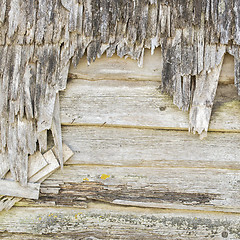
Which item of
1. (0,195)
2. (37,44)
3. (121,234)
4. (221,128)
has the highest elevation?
(37,44)

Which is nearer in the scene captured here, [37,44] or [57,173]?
[37,44]

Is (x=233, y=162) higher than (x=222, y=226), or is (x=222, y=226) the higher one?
(x=233, y=162)

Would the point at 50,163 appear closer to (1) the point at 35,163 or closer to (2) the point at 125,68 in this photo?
(1) the point at 35,163

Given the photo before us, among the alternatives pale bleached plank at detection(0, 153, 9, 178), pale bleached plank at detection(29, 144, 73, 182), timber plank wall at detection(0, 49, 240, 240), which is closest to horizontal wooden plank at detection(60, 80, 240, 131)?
timber plank wall at detection(0, 49, 240, 240)

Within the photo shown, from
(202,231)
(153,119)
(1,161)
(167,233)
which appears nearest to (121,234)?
(167,233)

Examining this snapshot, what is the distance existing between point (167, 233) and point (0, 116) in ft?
3.96

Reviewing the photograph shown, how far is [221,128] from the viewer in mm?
1768

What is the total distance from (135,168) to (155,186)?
16 centimetres

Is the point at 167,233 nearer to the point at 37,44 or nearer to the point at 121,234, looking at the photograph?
the point at 121,234

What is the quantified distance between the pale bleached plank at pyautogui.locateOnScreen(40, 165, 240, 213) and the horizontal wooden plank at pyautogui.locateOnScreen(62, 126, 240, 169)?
1.8 inches

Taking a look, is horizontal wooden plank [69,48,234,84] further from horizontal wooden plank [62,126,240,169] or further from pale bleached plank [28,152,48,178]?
pale bleached plank [28,152,48,178]

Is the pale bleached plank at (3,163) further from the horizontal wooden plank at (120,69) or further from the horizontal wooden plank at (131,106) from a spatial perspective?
the horizontal wooden plank at (120,69)

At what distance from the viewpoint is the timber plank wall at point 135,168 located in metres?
1.78

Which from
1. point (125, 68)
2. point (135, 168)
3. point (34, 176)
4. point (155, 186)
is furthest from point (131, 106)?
point (34, 176)
